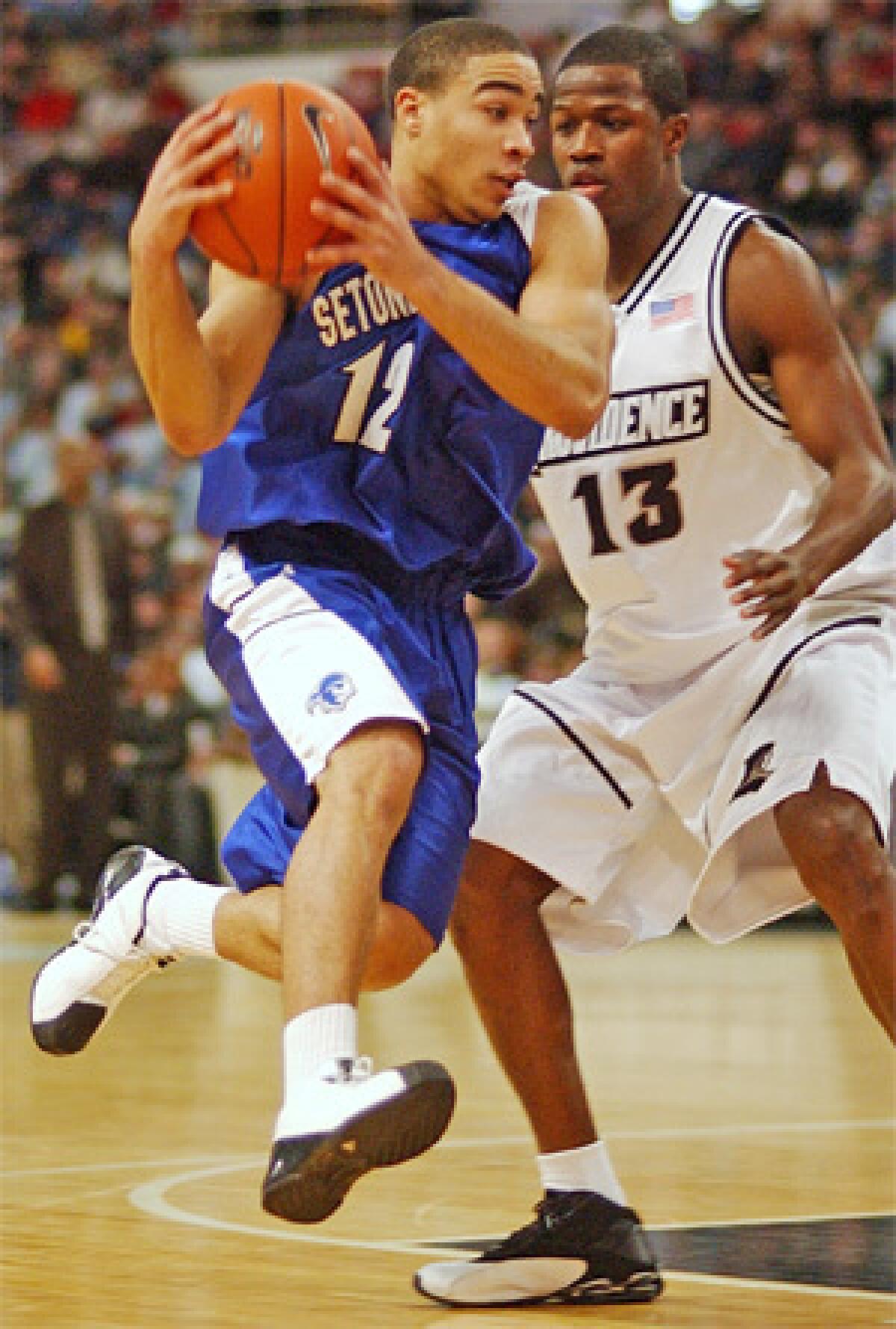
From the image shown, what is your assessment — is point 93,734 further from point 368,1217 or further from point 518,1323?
point 518,1323

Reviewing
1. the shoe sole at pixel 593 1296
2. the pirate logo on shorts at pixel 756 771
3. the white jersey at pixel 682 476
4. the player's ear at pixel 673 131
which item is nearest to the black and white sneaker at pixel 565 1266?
the shoe sole at pixel 593 1296

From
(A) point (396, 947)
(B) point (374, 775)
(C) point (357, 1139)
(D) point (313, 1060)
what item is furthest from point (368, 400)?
(C) point (357, 1139)

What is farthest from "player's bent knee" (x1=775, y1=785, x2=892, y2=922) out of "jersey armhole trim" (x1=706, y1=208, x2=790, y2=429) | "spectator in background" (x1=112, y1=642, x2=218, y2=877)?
"spectator in background" (x1=112, y1=642, x2=218, y2=877)

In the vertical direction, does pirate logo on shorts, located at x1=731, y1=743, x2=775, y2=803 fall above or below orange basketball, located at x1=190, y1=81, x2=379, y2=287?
below

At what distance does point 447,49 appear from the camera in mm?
3863

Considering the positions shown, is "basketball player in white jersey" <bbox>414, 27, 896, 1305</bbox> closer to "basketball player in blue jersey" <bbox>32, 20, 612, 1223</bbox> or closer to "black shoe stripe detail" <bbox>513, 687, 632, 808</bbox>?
"black shoe stripe detail" <bbox>513, 687, 632, 808</bbox>

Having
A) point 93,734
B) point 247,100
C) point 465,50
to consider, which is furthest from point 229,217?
point 93,734

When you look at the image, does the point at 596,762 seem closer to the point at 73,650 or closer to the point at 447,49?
the point at 447,49

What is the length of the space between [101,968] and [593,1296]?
3.22 ft

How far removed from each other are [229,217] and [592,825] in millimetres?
1532

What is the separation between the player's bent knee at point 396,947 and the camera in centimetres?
361

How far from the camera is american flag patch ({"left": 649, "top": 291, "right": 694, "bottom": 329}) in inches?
182

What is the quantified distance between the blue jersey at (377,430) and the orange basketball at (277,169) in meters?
0.39

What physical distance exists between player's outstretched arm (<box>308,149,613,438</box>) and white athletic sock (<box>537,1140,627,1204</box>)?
4.43ft
